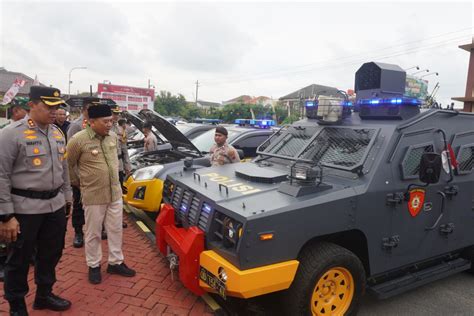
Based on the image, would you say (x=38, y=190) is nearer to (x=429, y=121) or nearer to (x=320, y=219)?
(x=320, y=219)

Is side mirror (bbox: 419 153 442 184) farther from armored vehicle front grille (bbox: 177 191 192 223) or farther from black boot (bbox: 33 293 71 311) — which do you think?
black boot (bbox: 33 293 71 311)

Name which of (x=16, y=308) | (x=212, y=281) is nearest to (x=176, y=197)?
(x=212, y=281)

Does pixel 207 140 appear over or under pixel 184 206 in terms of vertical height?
over

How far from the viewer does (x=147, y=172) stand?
557 centimetres

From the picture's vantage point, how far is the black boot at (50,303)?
3090mm

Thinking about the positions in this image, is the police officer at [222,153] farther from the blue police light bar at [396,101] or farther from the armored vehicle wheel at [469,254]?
the armored vehicle wheel at [469,254]

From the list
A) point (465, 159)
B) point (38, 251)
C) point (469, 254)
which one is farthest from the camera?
point (469, 254)

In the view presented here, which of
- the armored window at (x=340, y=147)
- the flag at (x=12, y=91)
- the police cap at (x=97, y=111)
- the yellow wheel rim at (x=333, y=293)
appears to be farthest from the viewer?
the flag at (x=12, y=91)

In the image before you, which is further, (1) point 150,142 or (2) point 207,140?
(1) point 150,142

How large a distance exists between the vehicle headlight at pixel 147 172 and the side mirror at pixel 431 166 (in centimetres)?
368

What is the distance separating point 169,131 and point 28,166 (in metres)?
3.58

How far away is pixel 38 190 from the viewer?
283cm

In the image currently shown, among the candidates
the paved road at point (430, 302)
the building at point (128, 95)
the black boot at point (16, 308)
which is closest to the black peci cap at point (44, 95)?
the black boot at point (16, 308)

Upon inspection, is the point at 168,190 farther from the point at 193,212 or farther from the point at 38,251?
the point at 38,251
